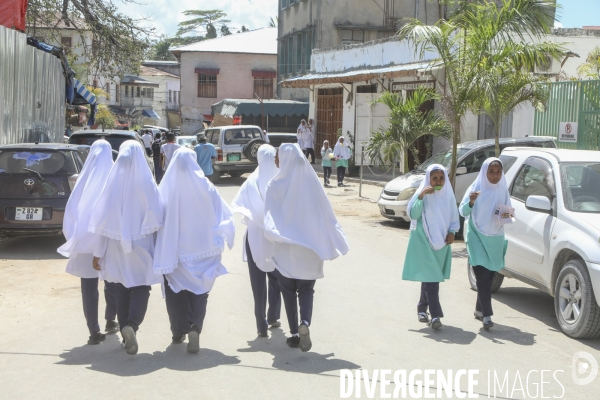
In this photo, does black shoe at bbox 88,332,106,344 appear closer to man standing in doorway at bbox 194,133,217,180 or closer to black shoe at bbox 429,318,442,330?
black shoe at bbox 429,318,442,330

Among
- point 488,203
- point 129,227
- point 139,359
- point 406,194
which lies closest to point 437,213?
point 488,203

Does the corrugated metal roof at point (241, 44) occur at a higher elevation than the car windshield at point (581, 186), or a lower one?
higher

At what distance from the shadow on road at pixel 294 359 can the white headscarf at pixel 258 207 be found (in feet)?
2.11

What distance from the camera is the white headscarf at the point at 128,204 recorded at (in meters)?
6.16

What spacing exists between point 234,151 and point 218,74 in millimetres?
33572

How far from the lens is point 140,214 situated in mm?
6219

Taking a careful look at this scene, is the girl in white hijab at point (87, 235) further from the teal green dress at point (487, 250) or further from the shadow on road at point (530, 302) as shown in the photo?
the shadow on road at point (530, 302)

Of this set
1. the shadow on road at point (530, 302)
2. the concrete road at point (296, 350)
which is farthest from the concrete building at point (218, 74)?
the shadow on road at point (530, 302)

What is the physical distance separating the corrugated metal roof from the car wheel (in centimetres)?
5002

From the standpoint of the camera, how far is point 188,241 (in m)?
6.27

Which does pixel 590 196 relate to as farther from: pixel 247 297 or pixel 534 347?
pixel 247 297

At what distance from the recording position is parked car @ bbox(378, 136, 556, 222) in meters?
15.0

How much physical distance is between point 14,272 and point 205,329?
403cm

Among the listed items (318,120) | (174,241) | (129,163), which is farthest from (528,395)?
(318,120)
